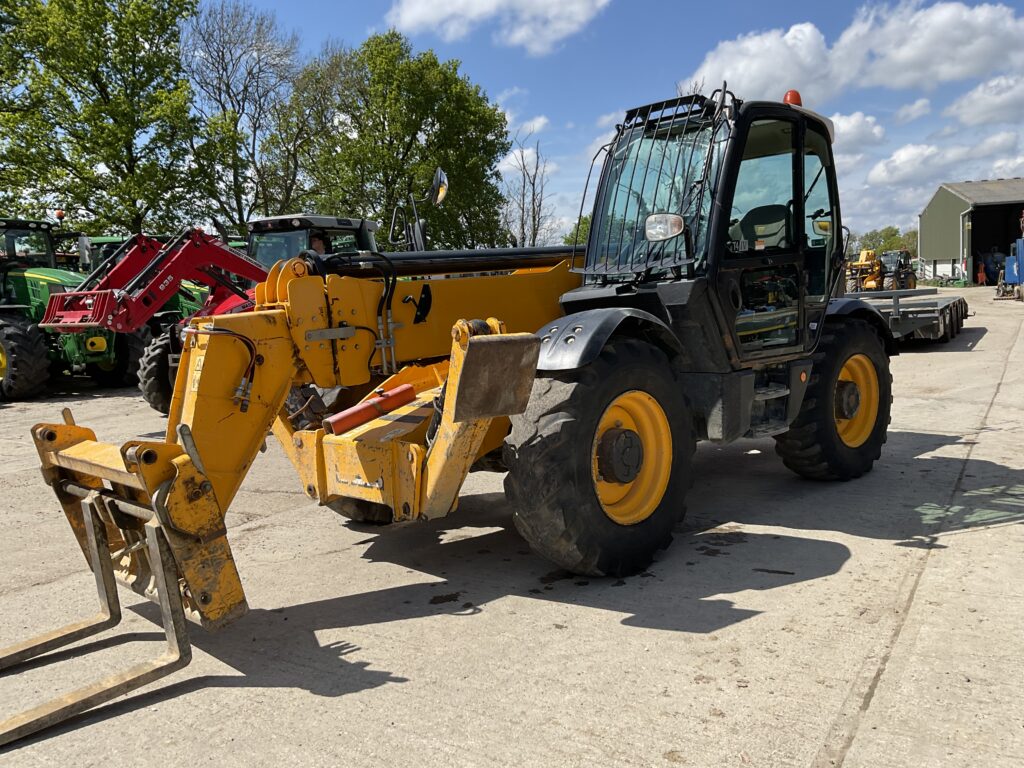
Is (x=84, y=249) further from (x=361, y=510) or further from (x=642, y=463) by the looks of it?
(x=642, y=463)

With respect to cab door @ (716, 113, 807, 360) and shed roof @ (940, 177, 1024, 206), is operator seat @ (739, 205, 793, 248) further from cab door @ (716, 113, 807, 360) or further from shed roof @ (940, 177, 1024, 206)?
shed roof @ (940, 177, 1024, 206)

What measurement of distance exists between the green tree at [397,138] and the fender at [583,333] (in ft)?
91.0

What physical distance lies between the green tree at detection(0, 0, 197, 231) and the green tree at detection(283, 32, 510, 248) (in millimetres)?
8703

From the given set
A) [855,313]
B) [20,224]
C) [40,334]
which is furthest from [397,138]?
[855,313]

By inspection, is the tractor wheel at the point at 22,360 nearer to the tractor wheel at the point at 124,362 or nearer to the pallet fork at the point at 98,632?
the tractor wheel at the point at 124,362

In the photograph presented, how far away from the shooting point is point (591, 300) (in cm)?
534

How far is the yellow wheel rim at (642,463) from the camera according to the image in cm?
452

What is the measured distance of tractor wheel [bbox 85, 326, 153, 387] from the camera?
45.5ft

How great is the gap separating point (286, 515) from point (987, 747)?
4.64m

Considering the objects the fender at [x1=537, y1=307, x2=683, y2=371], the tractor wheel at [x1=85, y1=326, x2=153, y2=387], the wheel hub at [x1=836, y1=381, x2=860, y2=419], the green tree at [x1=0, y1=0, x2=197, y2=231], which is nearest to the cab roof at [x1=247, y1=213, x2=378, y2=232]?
the tractor wheel at [x1=85, y1=326, x2=153, y2=387]

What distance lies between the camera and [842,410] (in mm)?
6391

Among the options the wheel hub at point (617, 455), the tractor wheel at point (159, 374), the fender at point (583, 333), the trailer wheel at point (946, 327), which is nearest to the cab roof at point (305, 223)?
the tractor wheel at point (159, 374)

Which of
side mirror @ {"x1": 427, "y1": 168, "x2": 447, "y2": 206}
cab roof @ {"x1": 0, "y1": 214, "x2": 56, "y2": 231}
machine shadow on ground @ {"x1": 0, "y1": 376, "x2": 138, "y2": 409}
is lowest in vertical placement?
machine shadow on ground @ {"x1": 0, "y1": 376, "x2": 138, "y2": 409}

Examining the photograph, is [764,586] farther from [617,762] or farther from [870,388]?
[870,388]
